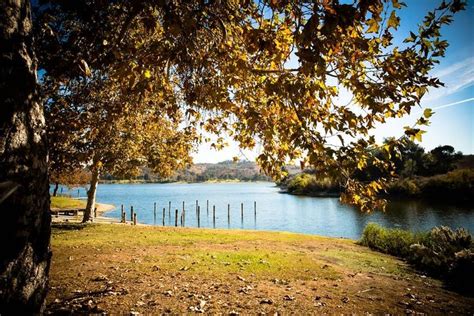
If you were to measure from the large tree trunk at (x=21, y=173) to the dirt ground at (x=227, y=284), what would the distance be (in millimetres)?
3817

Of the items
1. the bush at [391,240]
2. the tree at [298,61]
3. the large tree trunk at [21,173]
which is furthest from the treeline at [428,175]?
the large tree trunk at [21,173]

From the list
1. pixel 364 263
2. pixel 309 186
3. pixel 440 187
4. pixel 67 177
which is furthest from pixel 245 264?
pixel 309 186

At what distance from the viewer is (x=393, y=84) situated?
501cm

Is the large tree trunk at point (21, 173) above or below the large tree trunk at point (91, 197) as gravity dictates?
above

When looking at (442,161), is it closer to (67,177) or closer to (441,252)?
(441,252)

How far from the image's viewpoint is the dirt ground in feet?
22.5

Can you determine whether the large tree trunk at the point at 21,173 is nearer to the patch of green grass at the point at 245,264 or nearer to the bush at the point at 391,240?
the patch of green grass at the point at 245,264

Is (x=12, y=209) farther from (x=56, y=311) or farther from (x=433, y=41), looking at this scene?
(x=433, y=41)

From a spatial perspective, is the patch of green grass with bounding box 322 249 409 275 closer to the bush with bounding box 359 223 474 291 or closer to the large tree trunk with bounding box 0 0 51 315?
the bush with bounding box 359 223 474 291

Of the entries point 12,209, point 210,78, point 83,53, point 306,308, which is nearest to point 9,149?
point 12,209

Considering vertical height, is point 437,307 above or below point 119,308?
below

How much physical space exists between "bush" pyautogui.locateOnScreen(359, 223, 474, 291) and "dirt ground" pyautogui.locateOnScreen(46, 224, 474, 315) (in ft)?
3.98

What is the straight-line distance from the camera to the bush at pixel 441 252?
12195mm

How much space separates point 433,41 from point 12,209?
20.3 feet
